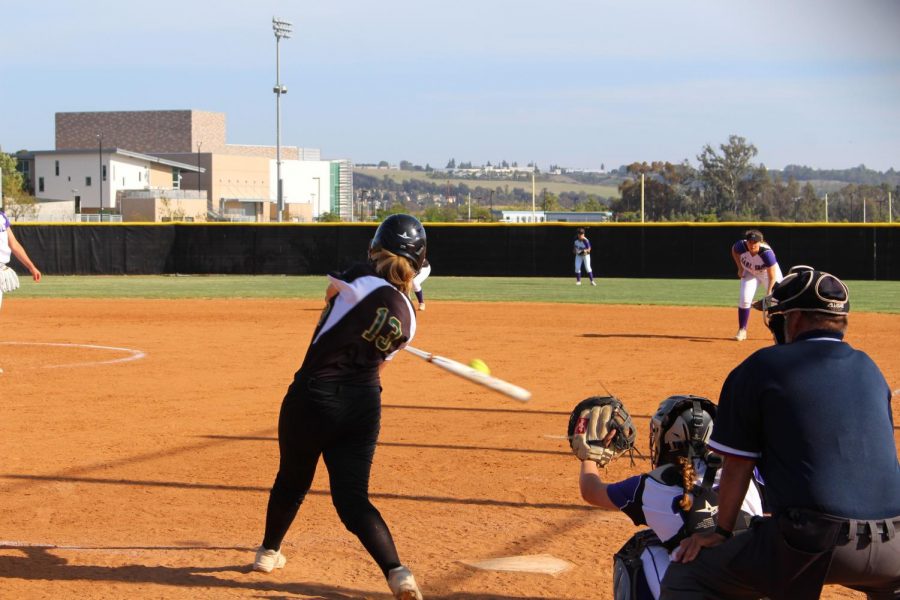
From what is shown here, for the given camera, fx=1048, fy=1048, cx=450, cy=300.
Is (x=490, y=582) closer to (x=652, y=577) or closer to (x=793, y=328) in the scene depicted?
(x=652, y=577)

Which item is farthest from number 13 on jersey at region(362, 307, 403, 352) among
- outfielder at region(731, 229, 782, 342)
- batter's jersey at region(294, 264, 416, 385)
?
outfielder at region(731, 229, 782, 342)

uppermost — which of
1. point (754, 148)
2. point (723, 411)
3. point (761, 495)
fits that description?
point (754, 148)

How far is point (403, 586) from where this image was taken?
4.86 meters

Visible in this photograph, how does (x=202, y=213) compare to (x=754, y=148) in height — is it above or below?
below

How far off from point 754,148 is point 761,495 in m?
96.9

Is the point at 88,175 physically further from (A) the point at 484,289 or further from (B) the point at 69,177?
(A) the point at 484,289

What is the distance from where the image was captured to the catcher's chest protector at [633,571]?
3959 mm

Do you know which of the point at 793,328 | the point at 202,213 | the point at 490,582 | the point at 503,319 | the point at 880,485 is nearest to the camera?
the point at 880,485

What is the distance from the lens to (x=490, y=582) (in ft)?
17.9

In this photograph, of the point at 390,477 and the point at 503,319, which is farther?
the point at 503,319

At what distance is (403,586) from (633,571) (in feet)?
4.21

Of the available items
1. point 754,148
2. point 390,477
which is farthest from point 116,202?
point 390,477

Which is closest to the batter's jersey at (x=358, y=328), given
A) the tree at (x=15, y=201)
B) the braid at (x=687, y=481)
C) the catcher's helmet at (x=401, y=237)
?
the catcher's helmet at (x=401, y=237)

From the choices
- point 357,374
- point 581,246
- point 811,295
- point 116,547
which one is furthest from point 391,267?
point 581,246
